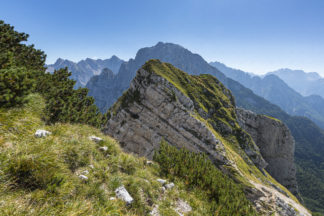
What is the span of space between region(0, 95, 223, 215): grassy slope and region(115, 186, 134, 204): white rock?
23 cm

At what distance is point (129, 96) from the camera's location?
43875 mm

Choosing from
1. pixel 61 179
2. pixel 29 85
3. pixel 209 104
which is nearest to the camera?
pixel 61 179

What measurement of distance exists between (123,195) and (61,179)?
7.71 ft

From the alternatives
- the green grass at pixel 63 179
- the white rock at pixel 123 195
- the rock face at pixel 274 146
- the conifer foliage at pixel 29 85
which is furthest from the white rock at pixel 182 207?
the rock face at pixel 274 146

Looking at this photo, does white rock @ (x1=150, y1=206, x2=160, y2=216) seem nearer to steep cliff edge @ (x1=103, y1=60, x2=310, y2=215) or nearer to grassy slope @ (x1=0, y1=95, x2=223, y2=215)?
grassy slope @ (x1=0, y1=95, x2=223, y2=215)

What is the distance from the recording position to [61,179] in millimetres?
4254

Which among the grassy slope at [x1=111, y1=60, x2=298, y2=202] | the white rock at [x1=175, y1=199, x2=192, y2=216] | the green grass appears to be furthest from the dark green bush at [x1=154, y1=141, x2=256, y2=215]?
the grassy slope at [x1=111, y1=60, x2=298, y2=202]

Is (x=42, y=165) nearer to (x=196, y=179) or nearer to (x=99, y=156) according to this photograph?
(x=99, y=156)

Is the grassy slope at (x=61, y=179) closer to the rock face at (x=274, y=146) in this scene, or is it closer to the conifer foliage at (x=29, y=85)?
the conifer foliage at (x=29, y=85)

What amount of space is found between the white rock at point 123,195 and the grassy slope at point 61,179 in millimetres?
232

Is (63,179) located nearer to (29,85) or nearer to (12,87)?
(12,87)

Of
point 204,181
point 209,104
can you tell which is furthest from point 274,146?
point 204,181

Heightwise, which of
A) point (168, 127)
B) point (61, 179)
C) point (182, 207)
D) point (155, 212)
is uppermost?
point (61, 179)

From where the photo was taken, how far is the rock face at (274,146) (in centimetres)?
7244
